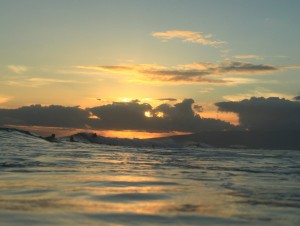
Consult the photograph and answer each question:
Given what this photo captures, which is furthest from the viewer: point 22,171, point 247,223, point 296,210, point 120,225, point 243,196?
point 22,171

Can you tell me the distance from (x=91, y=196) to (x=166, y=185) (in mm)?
2011

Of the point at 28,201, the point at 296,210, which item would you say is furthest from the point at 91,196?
the point at 296,210

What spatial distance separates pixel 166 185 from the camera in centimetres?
722

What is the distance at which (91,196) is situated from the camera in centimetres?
555

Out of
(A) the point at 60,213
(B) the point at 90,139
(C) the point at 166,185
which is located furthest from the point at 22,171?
(B) the point at 90,139

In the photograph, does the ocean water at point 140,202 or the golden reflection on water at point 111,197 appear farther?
the golden reflection on water at point 111,197

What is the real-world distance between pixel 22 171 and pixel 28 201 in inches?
163

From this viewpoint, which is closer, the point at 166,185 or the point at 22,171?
the point at 166,185

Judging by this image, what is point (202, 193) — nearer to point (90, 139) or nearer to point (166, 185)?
point (166, 185)

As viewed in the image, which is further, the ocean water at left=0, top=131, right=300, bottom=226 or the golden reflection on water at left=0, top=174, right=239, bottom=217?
the golden reflection on water at left=0, top=174, right=239, bottom=217

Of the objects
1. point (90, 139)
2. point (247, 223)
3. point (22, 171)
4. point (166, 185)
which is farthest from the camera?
point (90, 139)

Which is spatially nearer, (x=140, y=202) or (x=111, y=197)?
(x=140, y=202)

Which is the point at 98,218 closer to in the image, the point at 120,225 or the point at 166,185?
the point at 120,225

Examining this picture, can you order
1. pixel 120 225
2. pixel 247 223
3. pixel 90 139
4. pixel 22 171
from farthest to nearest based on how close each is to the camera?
pixel 90 139 → pixel 22 171 → pixel 247 223 → pixel 120 225
